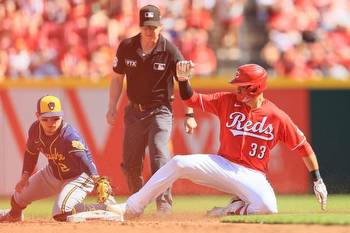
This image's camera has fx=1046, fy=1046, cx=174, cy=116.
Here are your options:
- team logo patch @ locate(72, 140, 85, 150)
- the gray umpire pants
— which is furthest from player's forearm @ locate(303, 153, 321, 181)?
team logo patch @ locate(72, 140, 85, 150)

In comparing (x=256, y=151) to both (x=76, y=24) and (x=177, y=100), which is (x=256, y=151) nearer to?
(x=177, y=100)

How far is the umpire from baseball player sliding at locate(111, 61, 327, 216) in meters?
0.89

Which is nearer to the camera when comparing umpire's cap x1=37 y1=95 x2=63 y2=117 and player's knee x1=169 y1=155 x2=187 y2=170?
player's knee x1=169 y1=155 x2=187 y2=170

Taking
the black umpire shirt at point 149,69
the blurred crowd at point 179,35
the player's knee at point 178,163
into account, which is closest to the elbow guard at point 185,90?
the player's knee at point 178,163

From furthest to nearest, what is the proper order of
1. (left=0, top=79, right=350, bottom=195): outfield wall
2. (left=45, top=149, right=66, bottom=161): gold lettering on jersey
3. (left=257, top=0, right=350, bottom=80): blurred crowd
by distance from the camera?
1. (left=257, top=0, right=350, bottom=80): blurred crowd
2. (left=0, top=79, right=350, bottom=195): outfield wall
3. (left=45, top=149, right=66, bottom=161): gold lettering on jersey

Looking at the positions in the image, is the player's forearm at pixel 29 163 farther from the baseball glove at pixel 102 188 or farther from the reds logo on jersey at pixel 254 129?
the reds logo on jersey at pixel 254 129

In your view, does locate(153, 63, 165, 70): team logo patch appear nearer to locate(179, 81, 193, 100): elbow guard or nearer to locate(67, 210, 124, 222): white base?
locate(179, 81, 193, 100): elbow guard

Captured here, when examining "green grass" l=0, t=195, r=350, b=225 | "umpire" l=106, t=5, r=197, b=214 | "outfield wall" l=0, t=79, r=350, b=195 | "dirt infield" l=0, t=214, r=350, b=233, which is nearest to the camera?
"dirt infield" l=0, t=214, r=350, b=233

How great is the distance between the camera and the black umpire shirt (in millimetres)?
10898

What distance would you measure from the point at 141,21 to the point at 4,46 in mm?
5909

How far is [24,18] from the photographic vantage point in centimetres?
1655

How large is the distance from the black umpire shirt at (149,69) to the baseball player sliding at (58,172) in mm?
1005

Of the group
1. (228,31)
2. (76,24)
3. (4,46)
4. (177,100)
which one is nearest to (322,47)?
(228,31)

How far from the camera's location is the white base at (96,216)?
969 centimetres
